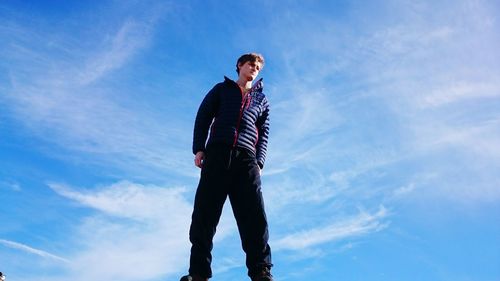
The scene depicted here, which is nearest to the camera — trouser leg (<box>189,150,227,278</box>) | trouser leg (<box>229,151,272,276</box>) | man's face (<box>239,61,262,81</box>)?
trouser leg (<box>229,151,272,276</box>)

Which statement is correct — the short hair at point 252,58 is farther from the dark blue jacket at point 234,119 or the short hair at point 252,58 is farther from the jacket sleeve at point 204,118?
the jacket sleeve at point 204,118

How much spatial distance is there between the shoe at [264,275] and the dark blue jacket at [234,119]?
5.18 ft

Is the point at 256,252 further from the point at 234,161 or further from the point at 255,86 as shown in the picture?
the point at 255,86

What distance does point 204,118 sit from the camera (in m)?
6.81

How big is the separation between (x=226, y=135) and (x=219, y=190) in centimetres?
76

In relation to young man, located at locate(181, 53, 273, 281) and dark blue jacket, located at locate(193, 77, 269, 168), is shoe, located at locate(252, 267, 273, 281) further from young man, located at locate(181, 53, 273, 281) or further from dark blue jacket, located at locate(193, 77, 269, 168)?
dark blue jacket, located at locate(193, 77, 269, 168)

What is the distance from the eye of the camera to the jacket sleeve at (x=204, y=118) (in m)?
6.70

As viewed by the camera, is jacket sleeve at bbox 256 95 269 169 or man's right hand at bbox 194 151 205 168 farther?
jacket sleeve at bbox 256 95 269 169

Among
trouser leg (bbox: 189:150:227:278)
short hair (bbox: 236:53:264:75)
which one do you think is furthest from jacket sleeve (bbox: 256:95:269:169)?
trouser leg (bbox: 189:150:227:278)

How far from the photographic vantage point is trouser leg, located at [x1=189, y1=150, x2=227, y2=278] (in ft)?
19.6

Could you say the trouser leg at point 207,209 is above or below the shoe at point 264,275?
above

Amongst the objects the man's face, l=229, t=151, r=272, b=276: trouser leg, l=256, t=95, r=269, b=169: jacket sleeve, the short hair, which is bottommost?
l=229, t=151, r=272, b=276: trouser leg

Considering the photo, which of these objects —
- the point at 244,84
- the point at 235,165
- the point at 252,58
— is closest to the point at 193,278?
the point at 235,165

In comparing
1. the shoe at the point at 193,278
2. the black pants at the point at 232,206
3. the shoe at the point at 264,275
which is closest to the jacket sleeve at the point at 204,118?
the black pants at the point at 232,206
